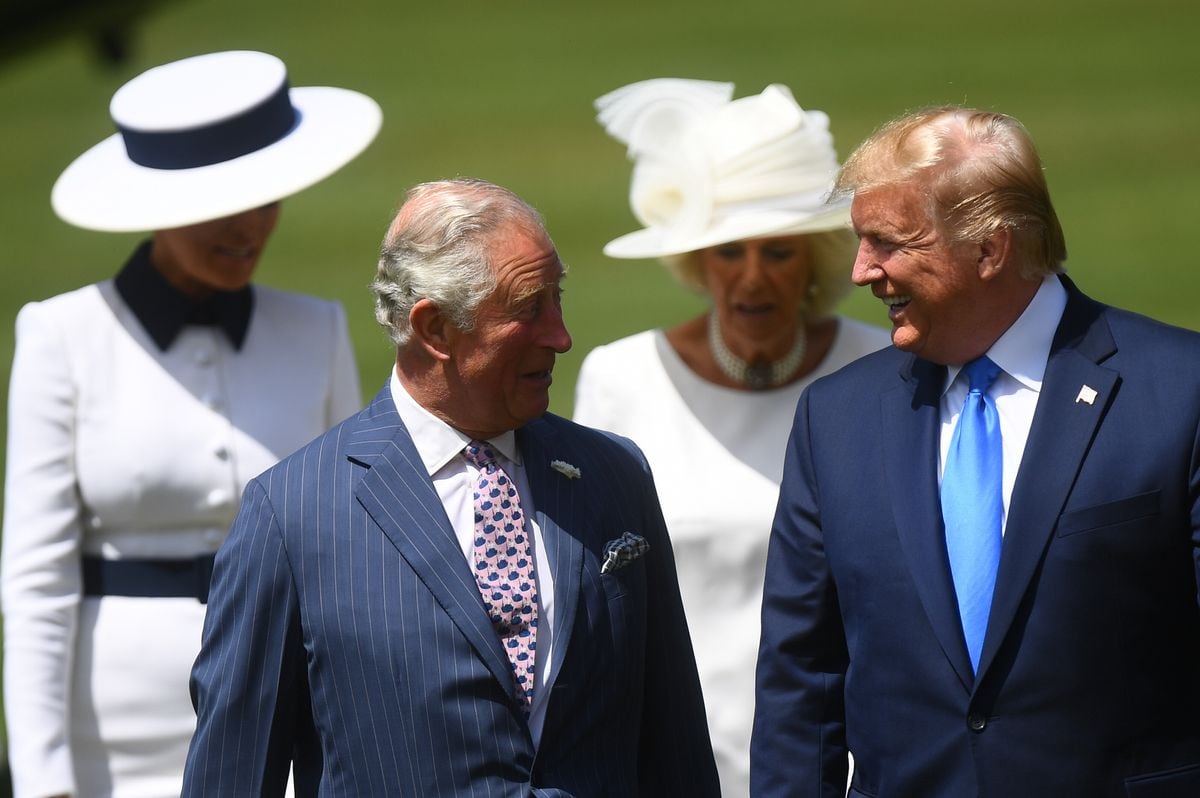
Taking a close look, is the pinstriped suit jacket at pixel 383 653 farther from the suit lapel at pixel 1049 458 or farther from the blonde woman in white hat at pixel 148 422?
the blonde woman in white hat at pixel 148 422

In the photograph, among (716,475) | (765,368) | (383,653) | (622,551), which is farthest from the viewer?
(765,368)

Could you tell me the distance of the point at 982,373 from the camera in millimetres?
3447


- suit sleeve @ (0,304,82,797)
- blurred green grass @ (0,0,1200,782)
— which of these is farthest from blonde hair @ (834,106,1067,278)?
blurred green grass @ (0,0,1200,782)

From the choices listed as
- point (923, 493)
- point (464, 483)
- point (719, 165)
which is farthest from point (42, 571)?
point (923, 493)

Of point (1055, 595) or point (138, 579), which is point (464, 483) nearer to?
point (1055, 595)

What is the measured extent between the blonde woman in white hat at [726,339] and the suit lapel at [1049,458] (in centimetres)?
131

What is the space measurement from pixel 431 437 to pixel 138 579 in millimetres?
1264

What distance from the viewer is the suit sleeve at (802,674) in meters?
3.57

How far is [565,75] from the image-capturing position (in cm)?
1875

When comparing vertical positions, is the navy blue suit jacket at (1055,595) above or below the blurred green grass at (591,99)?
below

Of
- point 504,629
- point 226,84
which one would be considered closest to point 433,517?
point 504,629

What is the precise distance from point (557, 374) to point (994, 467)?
8393 millimetres

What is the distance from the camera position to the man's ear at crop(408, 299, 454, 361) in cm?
331

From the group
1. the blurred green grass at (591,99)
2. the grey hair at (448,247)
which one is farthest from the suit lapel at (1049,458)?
the blurred green grass at (591,99)
